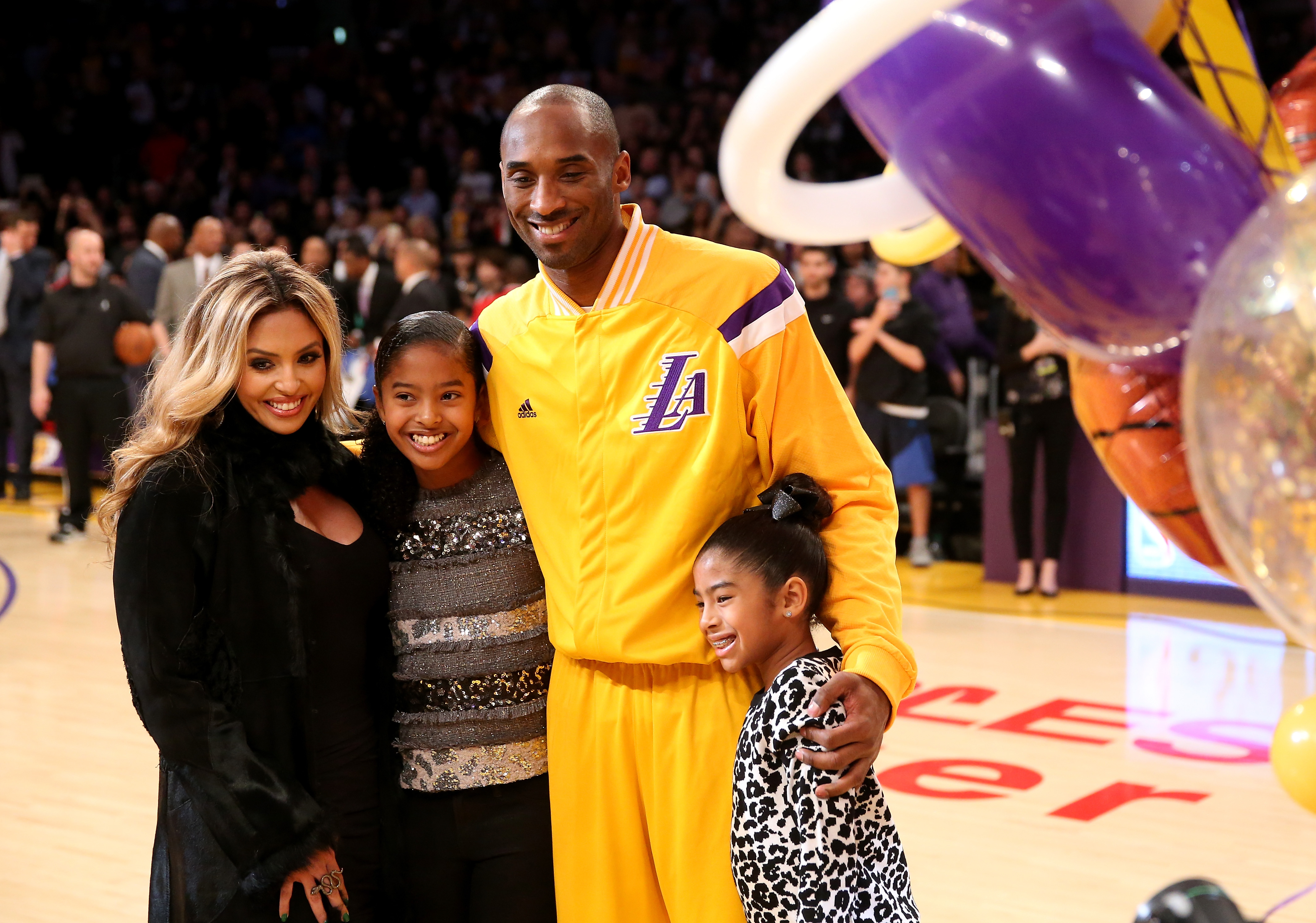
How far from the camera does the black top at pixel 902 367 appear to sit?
7.12m

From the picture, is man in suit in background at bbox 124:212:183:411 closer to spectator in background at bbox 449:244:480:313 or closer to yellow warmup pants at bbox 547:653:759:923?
spectator in background at bbox 449:244:480:313

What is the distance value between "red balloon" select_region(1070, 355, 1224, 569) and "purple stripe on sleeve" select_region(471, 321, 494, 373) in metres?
1.05

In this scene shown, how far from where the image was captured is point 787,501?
1906mm

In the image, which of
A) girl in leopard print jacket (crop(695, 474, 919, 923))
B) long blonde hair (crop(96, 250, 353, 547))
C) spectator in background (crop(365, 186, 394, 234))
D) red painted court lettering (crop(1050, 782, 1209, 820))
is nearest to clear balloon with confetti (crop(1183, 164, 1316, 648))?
girl in leopard print jacket (crop(695, 474, 919, 923))

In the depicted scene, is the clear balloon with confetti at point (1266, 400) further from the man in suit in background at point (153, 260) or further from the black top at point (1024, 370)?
the man in suit in background at point (153, 260)

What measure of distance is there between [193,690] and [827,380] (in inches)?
38.2

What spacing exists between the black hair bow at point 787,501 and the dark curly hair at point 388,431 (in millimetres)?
502

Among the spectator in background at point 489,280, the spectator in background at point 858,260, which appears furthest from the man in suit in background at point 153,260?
the spectator in background at point 858,260

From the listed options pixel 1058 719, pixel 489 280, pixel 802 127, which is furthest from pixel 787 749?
pixel 489 280

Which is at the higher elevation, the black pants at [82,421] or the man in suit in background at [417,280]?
Answer: the man in suit in background at [417,280]

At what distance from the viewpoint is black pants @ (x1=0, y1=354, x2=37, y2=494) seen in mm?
9352

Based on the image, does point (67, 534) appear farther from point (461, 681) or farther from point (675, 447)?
point (675, 447)

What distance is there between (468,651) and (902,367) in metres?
5.33

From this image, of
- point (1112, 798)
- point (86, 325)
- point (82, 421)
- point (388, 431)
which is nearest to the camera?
point (388, 431)
